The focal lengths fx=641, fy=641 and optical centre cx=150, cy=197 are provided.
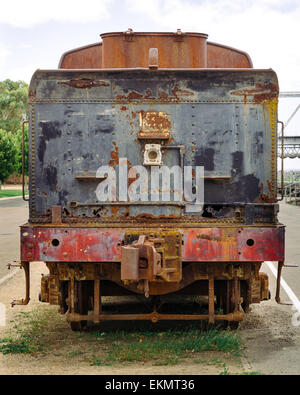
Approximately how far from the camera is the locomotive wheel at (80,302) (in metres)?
7.03

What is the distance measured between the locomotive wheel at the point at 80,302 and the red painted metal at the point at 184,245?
2.05 ft

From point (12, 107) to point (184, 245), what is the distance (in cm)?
8109

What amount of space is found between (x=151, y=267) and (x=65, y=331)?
2090 millimetres

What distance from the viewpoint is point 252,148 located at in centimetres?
685

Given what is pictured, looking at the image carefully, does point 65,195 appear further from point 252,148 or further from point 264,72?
point 264,72

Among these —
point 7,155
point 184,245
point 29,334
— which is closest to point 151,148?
point 184,245

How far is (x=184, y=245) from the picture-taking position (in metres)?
6.45

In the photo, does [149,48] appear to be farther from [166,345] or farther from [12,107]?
[12,107]

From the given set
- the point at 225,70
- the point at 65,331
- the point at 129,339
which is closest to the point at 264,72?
the point at 225,70

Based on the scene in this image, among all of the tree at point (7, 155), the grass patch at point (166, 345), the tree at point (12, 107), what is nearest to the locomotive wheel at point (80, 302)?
the grass patch at point (166, 345)

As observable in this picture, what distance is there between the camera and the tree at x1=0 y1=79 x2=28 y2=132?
84000mm

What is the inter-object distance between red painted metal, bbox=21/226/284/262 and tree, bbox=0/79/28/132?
258 feet

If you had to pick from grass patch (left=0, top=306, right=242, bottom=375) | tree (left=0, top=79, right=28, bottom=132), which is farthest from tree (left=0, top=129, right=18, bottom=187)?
grass patch (left=0, top=306, right=242, bottom=375)

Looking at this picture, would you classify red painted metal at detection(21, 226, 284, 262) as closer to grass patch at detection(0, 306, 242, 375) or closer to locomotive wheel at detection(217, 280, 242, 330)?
locomotive wheel at detection(217, 280, 242, 330)
